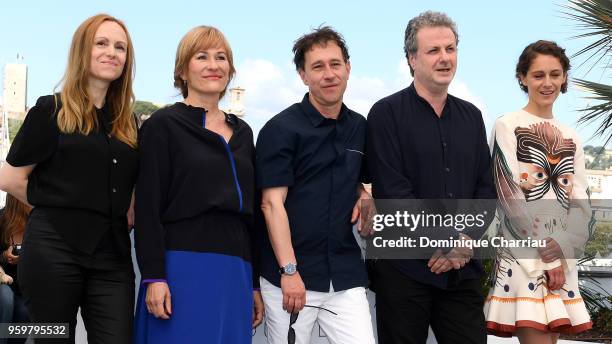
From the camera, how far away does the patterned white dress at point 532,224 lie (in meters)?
3.78

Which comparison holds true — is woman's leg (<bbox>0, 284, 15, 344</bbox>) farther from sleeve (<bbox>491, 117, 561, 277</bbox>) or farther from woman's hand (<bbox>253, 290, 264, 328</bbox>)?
sleeve (<bbox>491, 117, 561, 277</bbox>)

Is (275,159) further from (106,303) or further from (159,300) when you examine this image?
(106,303)

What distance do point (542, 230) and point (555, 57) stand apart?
0.98 metres

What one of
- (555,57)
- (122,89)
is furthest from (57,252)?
(555,57)

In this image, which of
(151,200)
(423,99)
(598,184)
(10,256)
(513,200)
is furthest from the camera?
(598,184)

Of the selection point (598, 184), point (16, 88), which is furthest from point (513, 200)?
point (16, 88)

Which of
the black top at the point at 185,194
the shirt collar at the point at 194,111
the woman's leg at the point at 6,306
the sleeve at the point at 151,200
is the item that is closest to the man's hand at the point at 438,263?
the black top at the point at 185,194

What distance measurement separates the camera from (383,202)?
3.39 m

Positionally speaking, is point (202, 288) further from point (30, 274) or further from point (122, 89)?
point (122, 89)

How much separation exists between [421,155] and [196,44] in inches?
46.8

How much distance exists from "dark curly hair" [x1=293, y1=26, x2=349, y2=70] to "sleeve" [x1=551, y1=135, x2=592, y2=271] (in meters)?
1.54

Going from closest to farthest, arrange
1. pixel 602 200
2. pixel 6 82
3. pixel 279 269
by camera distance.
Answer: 1. pixel 279 269
2. pixel 602 200
3. pixel 6 82

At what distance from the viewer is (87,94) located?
317 centimetres

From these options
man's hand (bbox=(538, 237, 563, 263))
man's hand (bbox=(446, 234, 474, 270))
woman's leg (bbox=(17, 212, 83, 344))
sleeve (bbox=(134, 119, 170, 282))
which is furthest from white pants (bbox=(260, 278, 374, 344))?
man's hand (bbox=(538, 237, 563, 263))
